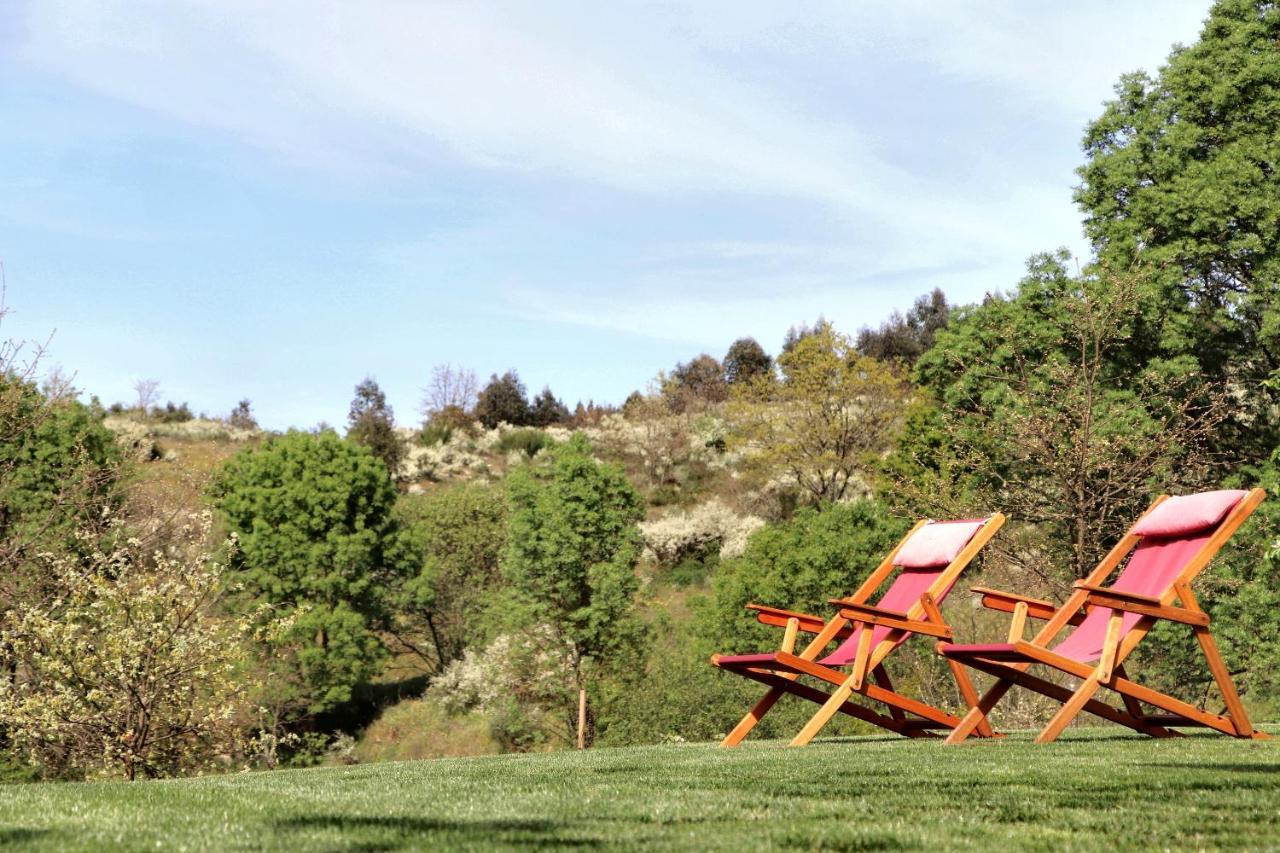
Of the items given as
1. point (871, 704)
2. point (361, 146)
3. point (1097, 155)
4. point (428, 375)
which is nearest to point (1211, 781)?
point (361, 146)

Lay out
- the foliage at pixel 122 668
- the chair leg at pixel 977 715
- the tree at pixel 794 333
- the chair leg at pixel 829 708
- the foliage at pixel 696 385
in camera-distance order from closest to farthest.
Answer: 1. the chair leg at pixel 977 715
2. the chair leg at pixel 829 708
3. the foliage at pixel 122 668
4. the foliage at pixel 696 385
5. the tree at pixel 794 333

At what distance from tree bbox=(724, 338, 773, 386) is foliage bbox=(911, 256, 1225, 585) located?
167 ft

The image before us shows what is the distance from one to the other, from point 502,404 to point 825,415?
3233 centimetres

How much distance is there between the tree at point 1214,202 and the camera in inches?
888

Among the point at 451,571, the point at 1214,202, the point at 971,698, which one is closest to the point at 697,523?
the point at 451,571

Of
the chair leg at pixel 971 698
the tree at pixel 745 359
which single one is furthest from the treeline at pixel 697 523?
the tree at pixel 745 359

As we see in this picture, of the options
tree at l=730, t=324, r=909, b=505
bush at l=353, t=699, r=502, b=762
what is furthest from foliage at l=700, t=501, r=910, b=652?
tree at l=730, t=324, r=909, b=505

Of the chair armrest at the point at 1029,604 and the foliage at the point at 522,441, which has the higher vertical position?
the foliage at the point at 522,441

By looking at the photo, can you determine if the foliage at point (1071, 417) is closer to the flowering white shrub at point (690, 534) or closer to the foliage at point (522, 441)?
the flowering white shrub at point (690, 534)

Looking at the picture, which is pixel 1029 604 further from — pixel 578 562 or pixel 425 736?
pixel 425 736

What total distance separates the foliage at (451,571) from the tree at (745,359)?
3783cm

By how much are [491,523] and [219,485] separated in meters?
9.32

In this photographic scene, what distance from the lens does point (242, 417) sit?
227 ft

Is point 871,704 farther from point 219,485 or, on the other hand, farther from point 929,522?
point 219,485
